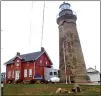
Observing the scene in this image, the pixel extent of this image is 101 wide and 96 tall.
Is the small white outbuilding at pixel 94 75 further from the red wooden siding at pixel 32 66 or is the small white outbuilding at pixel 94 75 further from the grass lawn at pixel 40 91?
the grass lawn at pixel 40 91

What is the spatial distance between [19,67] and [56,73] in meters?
6.14

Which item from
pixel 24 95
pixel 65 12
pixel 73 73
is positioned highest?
pixel 65 12

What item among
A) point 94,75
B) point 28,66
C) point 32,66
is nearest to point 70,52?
point 32,66

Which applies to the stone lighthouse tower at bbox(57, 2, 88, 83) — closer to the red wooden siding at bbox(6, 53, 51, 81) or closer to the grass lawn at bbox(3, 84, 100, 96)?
the red wooden siding at bbox(6, 53, 51, 81)

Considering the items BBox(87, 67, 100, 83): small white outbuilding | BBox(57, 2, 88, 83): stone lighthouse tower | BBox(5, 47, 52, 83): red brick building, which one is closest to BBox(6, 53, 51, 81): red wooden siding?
BBox(5, 47, 52, 83): red brick building

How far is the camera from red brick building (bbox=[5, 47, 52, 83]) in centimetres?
2964

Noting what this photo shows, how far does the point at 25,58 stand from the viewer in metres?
31.5

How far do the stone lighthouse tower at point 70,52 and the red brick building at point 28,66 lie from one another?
3.49 metres

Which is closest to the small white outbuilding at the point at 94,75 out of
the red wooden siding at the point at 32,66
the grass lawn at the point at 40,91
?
the red wooden siding at the point at 32,66

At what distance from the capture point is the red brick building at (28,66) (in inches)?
1167

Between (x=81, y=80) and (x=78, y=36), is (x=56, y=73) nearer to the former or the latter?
(x=81, y=80)

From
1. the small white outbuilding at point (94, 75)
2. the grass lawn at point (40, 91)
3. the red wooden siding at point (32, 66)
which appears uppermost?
the red wooden siding at point (32, 66)

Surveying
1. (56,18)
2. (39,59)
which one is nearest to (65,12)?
(56,18)

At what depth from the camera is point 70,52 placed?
2811 centimetres
